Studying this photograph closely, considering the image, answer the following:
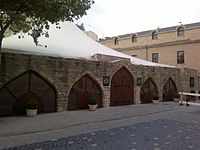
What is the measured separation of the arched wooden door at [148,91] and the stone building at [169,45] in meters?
12.9

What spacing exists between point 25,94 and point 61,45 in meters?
4.46

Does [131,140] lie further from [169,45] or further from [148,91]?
[169,45]

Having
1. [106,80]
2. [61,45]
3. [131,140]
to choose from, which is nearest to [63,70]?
[61,45]

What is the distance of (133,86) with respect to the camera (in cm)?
1866

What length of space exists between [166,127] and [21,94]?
243 inches

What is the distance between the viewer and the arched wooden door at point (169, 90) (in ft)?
74.1

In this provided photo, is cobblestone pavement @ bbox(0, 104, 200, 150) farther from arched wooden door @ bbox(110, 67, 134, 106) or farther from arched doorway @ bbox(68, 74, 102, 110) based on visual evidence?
arched wooden door @ bbox(110, 67, 134, 106)

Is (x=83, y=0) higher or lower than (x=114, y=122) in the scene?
higher

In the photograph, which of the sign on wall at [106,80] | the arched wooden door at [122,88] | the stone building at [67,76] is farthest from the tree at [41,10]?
the arched wooden door at [122,88]

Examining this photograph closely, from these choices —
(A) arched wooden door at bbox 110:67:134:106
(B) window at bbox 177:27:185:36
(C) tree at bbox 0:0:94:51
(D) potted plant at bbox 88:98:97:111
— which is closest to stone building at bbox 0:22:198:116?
(A) arched wooden door at bbox 110:67:134:106

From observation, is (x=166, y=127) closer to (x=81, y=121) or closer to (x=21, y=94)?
(x=81, y=121)

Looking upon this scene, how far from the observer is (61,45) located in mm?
15859

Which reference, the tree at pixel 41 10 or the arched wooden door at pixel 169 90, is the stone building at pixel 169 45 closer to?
the arched wooden door at pixel 169 90

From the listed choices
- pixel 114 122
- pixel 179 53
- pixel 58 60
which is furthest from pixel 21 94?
pixel 179 53
